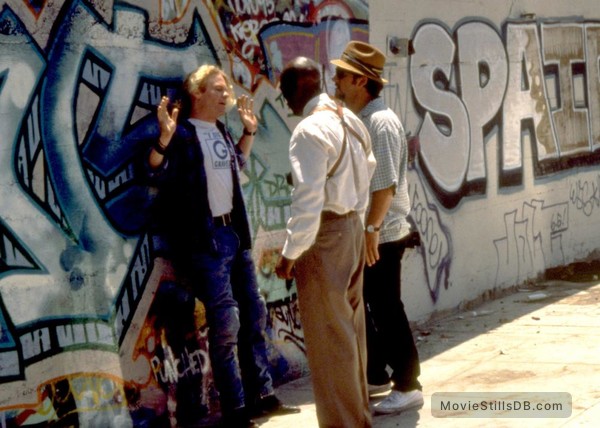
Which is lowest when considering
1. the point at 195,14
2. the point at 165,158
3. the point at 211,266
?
the point at 211,266

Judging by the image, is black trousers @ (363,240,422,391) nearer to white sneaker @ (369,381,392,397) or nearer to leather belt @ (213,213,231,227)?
white sneaker @ (369,381,392,397)

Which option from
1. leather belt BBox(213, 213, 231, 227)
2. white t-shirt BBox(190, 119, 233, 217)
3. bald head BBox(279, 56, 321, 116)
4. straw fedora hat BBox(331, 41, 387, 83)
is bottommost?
leather belt BBox(213, 213, 231, 227)

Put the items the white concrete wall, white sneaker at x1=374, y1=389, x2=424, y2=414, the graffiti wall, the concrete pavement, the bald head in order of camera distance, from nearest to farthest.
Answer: the graffiti wall, the bald head, the concrete pavement, white sneaker at x1=374, y1=389, x2=424, y2=414, the white concrete wall

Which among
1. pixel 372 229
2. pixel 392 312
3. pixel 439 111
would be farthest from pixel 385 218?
pixel 439 111

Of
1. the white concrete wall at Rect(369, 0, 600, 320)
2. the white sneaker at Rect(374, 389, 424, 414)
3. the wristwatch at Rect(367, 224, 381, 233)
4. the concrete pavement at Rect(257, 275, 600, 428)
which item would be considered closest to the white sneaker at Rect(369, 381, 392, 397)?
the concrete pavement at Rect(257, 275, 600, 428)

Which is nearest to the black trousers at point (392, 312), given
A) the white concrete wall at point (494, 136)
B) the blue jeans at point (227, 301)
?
the blue jeans at point (227, 301)

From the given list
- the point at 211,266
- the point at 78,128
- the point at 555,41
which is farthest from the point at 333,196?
the point at 555,41

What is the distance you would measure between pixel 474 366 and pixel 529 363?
359mm

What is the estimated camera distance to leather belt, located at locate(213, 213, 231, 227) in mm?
6203

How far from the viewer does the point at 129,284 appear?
20.0 ft

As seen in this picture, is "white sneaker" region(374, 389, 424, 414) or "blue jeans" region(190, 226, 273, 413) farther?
"white sneaker" region(374, 389, 424, 414)

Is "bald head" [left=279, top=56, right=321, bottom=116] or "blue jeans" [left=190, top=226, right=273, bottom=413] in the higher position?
"bald head" [left=279, top=56, right=321, bottom=116]

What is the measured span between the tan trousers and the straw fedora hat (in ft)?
3.21

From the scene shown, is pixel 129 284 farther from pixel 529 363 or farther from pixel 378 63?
pixel 529 363
